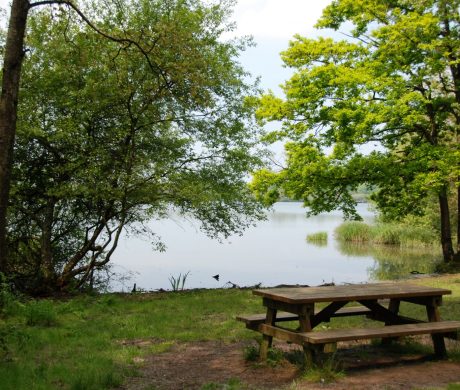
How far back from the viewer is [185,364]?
5.79 meters

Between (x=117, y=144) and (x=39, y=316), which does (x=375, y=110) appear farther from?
(x=39, y=316)

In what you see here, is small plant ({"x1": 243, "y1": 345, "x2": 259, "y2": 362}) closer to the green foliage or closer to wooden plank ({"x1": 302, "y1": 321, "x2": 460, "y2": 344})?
the green foliage

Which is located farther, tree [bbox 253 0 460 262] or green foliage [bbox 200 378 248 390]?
tree [bbox 253 0 460 262]

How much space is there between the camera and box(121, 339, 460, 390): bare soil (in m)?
4.92

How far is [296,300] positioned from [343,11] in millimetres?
15411

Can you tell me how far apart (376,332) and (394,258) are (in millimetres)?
21751

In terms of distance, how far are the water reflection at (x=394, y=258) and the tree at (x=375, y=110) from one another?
295 cm

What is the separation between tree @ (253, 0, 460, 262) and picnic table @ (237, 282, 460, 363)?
908 centimetres

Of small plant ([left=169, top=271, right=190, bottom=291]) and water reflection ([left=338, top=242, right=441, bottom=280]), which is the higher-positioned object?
water reflection ([left=338, top=242, right=441, bottom=280])

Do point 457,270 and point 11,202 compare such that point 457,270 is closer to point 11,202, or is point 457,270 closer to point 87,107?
point 87,107

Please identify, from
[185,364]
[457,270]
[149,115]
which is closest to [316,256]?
[457,270]

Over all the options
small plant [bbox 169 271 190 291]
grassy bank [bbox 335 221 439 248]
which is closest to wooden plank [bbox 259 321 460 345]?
small plant [bbox 169 271 190 291]

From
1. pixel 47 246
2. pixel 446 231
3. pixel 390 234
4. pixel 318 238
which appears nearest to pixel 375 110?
pixel 446 231

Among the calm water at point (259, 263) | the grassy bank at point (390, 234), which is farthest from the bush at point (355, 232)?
the calm water at point (259, 263)
